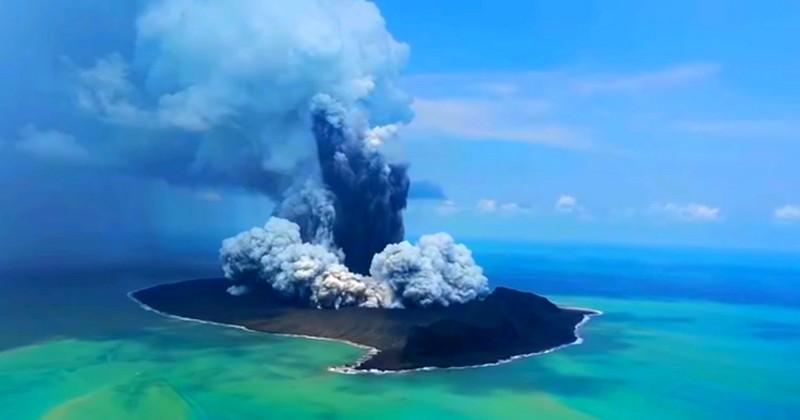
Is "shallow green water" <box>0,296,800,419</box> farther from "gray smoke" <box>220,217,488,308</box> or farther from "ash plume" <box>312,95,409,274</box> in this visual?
"ash plume" <box>312,95,409,274</box>

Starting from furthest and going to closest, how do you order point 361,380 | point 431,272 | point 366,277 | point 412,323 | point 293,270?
point 366,277 < point 293,270 < point 431,272 < point 412,323 < point 361,380

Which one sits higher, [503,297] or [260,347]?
[503,297]

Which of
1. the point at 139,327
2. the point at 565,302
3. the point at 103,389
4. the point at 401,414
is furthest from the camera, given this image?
the point at 565,302

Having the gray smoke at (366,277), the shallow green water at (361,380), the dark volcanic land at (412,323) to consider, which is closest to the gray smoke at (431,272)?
the gray smoke at (366,277)

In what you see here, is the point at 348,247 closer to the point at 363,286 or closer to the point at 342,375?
the point at 363,286

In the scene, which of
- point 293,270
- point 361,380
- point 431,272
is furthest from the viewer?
point 293,270

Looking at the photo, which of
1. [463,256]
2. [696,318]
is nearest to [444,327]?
[463,256]

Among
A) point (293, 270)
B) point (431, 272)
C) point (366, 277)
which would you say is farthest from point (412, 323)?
point (293, 270)

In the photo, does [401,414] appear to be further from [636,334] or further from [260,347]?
[636,334]
